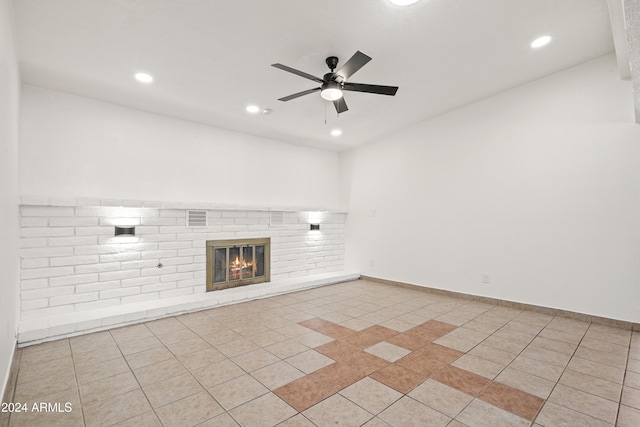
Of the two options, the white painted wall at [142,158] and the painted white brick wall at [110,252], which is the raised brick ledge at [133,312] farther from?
the white painted wall at [142,158]

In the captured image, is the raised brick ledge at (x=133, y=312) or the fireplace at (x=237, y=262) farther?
the fireplace at (x=237, y=262)

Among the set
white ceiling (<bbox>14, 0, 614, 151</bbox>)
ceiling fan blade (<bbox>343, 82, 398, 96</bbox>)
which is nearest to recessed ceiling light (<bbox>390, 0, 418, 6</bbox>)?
white ceiling (<bbox>14, 0, 614, 151</bbox>)

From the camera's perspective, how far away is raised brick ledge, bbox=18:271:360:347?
292 centimetres

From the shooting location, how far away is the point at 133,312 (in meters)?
3.41

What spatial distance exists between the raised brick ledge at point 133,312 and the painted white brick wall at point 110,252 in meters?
0.17

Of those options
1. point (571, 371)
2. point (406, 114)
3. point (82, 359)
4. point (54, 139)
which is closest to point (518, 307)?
point (571, 371)

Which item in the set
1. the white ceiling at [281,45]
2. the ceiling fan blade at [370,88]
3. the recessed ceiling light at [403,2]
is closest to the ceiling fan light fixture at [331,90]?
the ceiling fan blade at [370,88]

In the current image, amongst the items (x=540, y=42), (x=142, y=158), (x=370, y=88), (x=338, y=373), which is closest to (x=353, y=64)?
(x=370, y=88)

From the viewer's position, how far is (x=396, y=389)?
82.5 inches

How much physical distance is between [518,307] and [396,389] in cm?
281

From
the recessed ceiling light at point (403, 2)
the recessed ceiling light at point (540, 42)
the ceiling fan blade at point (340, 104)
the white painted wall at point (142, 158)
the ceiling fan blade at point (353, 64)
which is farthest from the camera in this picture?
the white painted wall at point (142, 158)

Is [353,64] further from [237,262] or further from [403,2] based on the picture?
[237,262]

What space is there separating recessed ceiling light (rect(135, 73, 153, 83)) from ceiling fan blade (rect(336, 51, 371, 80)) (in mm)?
2160

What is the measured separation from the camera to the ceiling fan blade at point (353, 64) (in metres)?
2.38
